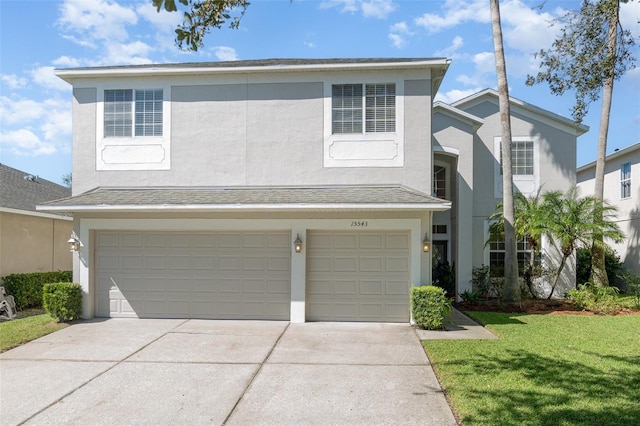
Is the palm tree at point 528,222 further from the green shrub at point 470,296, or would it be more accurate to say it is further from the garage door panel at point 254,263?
the garage door panel at point 254,263

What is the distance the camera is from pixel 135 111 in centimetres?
1126

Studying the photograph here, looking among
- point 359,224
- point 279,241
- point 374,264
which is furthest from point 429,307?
point 279,241

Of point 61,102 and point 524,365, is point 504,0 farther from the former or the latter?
point 61,102

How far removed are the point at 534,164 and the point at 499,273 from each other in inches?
164

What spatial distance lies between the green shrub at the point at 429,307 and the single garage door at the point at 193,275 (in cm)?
303

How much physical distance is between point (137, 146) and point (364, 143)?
5805 millimetres

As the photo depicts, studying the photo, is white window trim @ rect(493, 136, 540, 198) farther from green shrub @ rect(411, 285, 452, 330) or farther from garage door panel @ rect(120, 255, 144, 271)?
garage door panel @ rect(120, 255, 144, 271)

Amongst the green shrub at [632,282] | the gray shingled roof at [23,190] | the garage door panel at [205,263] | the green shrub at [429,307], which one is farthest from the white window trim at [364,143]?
the gray shingled roof at [23,190]

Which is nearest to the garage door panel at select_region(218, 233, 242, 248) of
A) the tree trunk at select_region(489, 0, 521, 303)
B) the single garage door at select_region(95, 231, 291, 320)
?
the single garage door at select_region(95, 231, 291, 320)

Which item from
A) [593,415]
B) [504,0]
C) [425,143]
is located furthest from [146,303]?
[504,0]

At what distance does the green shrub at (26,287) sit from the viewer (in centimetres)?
1251

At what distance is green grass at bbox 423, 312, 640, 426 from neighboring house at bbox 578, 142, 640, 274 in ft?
27.2

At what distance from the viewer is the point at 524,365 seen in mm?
6723

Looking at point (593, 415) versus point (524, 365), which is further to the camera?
point (524, 365)
